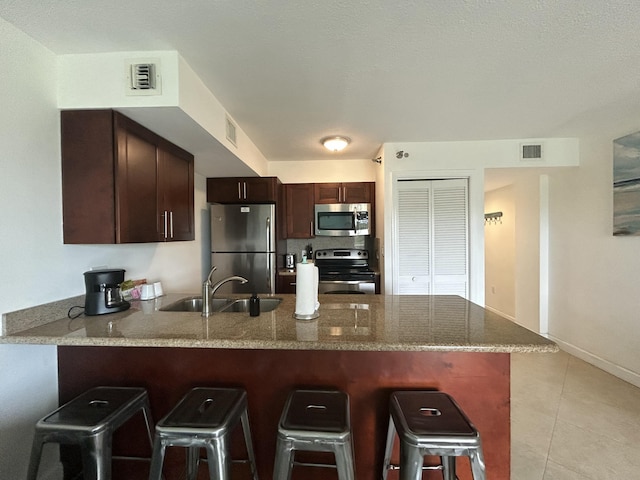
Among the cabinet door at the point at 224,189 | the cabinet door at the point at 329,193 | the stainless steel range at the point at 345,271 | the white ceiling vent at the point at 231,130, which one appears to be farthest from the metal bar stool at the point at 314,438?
the cabinet door at the point at 329,193

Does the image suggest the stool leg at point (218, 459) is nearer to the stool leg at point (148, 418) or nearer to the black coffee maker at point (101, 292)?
the stool leg at point (148, 418)

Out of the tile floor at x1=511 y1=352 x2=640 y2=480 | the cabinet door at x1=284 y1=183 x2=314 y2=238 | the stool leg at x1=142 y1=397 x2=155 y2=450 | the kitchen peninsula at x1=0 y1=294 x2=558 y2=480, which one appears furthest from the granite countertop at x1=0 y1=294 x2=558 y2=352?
the cabinet door at x1=284 y1=183 x2=314 y2=238

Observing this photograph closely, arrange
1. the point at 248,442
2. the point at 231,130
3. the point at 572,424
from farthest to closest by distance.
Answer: the point at 231,130
the point at 572,424
the point at 248,442

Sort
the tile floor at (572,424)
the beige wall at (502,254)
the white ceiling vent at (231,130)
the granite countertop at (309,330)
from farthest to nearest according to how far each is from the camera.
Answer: the beige wall at (502,254), the white ceiling vent at (231,130), the tile floor at (572,424), the granite countertop at (309,330)

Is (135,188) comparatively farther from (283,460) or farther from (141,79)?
(283,460)

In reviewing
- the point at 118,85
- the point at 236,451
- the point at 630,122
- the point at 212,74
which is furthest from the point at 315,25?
the point at 630,122

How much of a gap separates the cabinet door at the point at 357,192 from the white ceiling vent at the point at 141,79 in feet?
8.50

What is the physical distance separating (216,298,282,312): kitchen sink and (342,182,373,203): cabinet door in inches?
85.3

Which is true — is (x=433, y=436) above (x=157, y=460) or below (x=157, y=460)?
above

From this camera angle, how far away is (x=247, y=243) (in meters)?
3.36

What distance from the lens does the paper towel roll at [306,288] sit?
4.76 ft

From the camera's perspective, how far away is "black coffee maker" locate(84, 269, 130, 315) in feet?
5.37

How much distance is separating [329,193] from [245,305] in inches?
87.4

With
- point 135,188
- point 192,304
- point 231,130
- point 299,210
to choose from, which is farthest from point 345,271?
point 135,188
